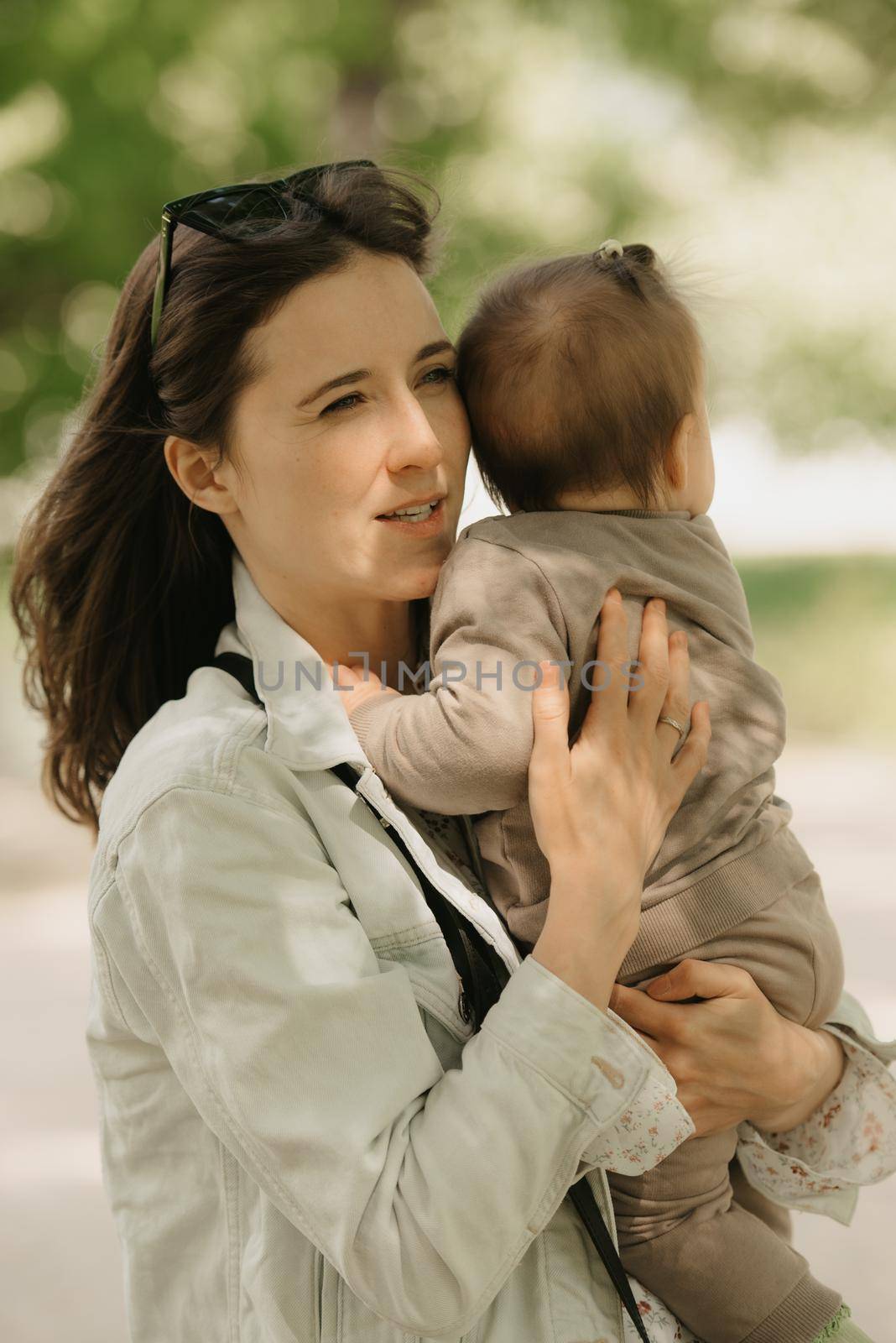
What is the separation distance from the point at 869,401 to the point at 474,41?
9.80ft

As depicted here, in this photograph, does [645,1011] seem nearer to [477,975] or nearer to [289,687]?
[477,975]

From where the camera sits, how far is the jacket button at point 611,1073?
1.22m

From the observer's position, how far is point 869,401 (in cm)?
742

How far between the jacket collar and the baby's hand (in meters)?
0.05

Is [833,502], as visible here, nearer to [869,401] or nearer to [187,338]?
[869,401]

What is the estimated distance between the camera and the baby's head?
59.1 inches

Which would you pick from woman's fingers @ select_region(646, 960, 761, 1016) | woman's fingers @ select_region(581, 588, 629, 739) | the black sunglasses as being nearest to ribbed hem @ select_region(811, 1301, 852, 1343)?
woman's fingers @ select_region(646, 960, 761, 1016)

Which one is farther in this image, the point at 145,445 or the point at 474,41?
the point at 474,41

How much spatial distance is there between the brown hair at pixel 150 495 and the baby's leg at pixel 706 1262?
0.91 metres

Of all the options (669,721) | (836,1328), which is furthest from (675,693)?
(836,1328)

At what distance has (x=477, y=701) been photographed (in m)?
1.37

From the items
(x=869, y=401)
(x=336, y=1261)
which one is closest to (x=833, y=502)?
(x=869, y=401)

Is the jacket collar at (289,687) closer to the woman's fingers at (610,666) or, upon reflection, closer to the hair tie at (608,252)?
the woman's fingers at (610,666)

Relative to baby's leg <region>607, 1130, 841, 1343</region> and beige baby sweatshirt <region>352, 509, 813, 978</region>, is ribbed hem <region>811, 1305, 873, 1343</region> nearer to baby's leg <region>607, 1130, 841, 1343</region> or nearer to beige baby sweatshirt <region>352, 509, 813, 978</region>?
baby's leg <region>607, 1130, 841, 1343</region>
